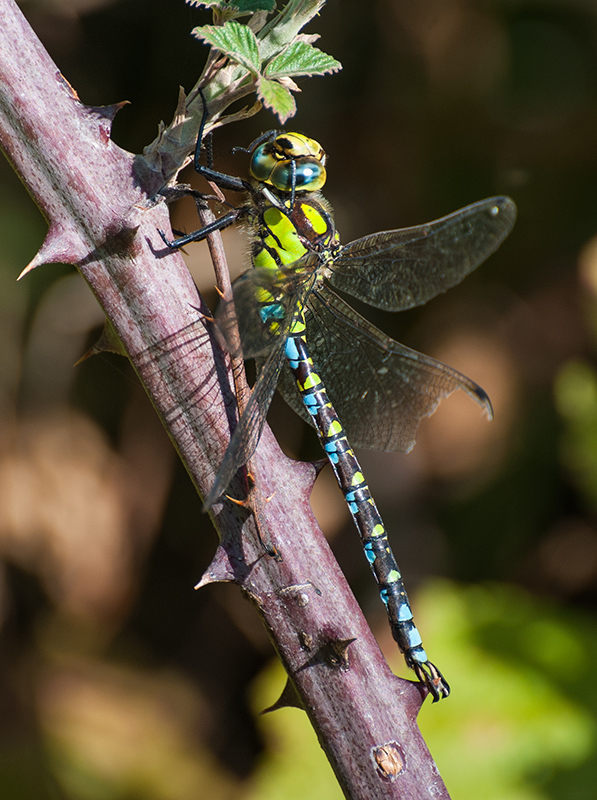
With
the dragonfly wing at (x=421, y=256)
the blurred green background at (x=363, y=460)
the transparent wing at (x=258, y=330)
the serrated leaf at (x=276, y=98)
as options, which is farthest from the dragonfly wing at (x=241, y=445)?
the blurred green background at (x=363, y=460)

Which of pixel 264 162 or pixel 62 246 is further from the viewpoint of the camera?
pixel 264 162

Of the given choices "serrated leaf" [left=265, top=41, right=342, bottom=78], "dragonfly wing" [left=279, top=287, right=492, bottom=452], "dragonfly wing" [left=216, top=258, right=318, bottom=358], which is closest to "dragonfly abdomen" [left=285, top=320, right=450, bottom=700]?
"dragonfly wing" [left=216, top=258, right=318, bottom=358]

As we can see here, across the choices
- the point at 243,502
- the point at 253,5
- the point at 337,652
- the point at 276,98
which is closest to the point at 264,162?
the point at 253,5

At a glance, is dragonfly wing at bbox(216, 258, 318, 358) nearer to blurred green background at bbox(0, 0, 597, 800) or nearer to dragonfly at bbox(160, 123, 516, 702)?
dragonfly at bbox(160, 123, 516, 702)

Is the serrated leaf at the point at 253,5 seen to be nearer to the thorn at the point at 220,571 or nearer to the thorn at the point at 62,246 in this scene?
the thorn at the point at 62,246

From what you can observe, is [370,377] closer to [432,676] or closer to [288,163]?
[288,163]

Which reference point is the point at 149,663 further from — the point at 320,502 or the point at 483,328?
the point at 483,328

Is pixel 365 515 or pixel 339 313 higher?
pixel 339 313
